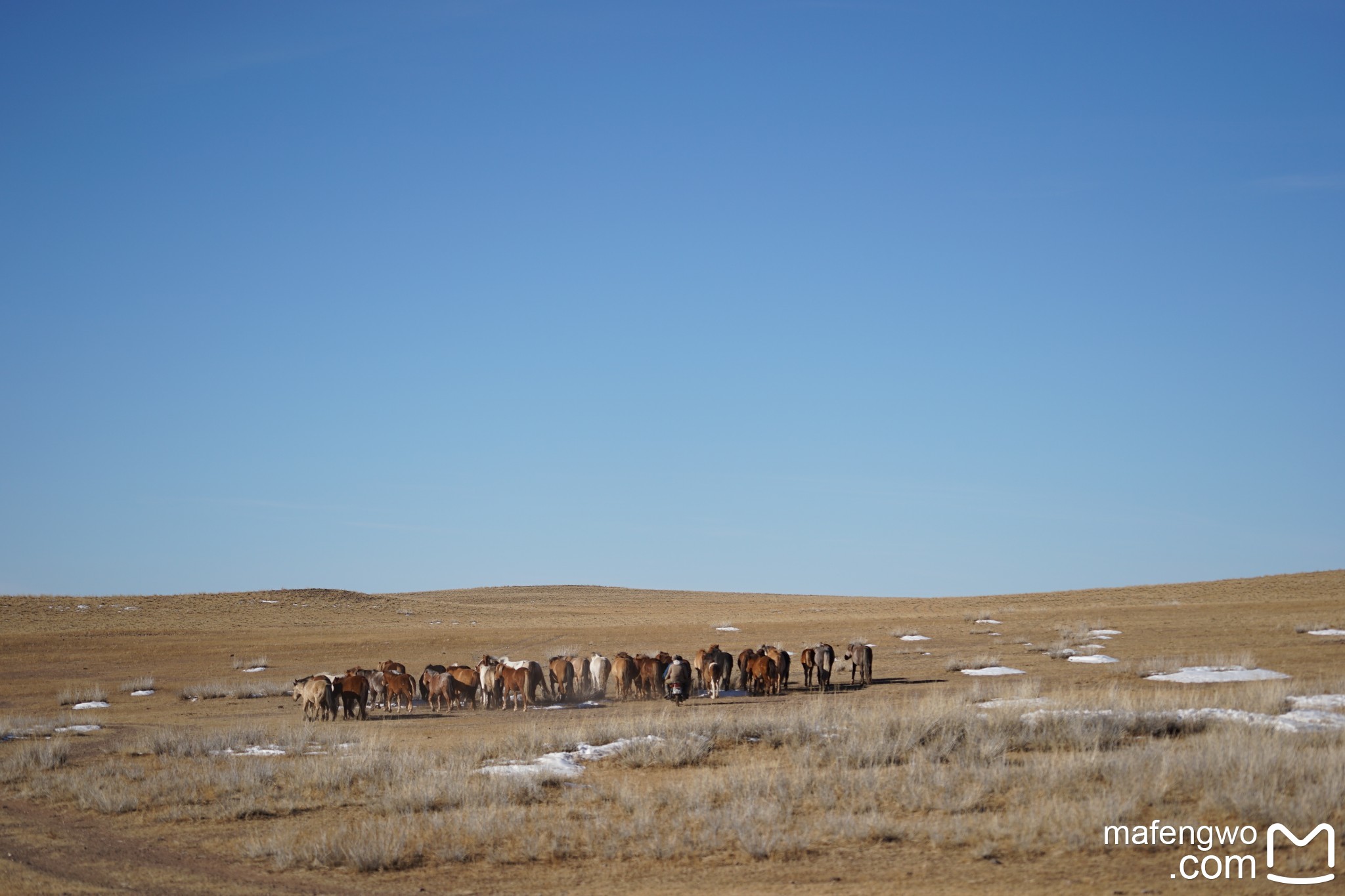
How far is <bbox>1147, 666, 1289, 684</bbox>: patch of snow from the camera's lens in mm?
24266

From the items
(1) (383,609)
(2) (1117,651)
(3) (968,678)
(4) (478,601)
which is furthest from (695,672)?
(4) (478,601)

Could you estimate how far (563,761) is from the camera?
15281 mm

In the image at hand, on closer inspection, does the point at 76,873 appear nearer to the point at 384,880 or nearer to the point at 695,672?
the point at 384,880

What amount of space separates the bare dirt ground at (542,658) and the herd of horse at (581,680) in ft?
2.93

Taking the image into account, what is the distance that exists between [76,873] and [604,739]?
26.0ft

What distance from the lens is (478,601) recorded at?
9938cm

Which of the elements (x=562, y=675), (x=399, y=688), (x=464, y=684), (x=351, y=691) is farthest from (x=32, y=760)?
(x=562, y=675)

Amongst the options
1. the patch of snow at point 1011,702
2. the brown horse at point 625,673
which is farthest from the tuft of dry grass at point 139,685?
the patch of snow at point 1011,702

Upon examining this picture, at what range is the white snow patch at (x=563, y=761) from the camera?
47.2 feet

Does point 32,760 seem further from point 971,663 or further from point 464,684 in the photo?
point 971,663

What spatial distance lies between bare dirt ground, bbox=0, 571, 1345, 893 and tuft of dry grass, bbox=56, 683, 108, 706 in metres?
0.57

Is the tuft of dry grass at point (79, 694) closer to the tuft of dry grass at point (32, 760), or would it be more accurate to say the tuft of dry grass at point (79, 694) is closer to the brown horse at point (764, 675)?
the tuft of dry grass at point (32, 760)

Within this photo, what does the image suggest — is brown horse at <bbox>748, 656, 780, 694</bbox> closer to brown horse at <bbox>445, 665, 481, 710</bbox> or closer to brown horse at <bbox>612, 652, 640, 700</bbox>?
brown horse at <bbox>612, 652, 640, 700</bbox>

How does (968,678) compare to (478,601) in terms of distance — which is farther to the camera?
(478,601)
